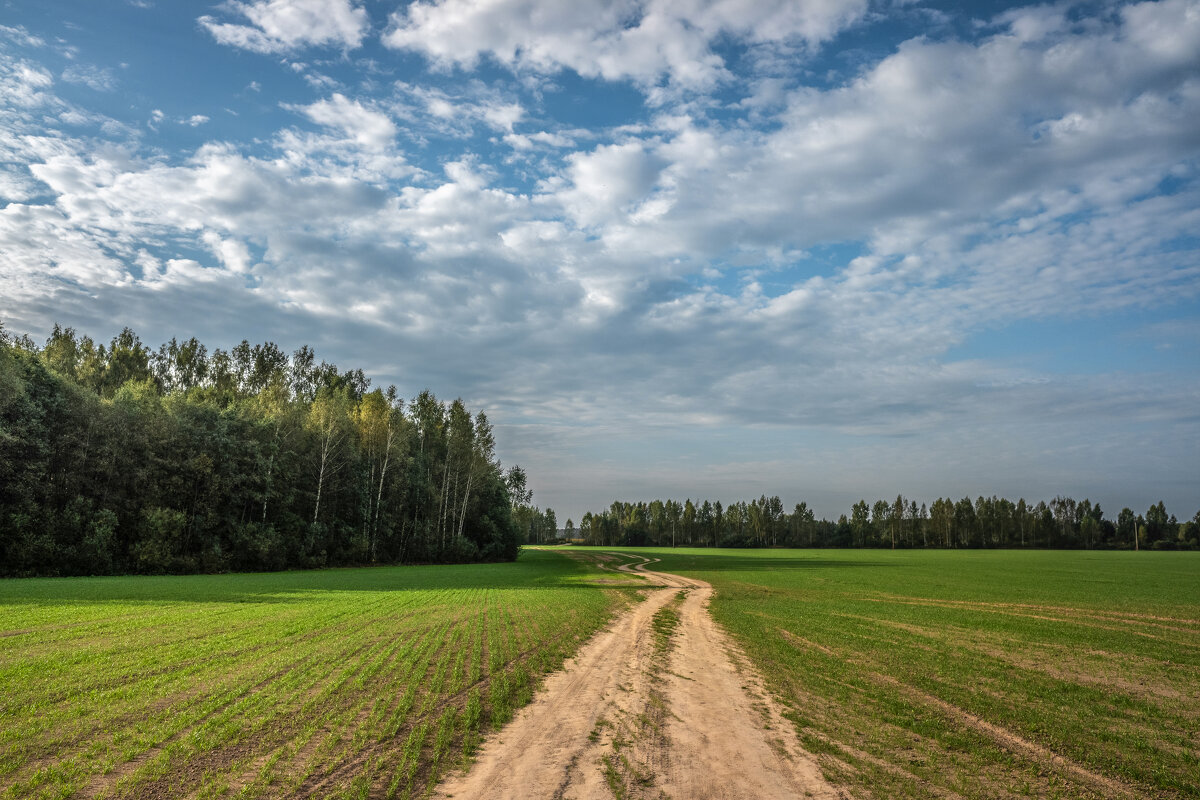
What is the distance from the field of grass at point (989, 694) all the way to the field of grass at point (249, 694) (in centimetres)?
633

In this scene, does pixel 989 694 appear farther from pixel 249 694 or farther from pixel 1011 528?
pixel 1011 528

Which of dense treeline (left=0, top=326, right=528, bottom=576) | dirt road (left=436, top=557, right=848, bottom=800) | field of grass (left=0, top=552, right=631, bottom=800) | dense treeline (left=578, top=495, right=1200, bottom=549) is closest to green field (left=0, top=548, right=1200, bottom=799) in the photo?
field of grass (left=0, top=552, right=631, bottom=800)

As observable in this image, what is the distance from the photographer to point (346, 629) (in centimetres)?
1828

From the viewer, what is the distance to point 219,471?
51.1m

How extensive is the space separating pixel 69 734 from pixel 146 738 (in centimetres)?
113

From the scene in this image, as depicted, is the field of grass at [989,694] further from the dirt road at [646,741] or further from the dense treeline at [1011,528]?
the dense treeline at [1011,528]

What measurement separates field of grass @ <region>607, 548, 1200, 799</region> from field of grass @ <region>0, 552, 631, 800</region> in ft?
20.8

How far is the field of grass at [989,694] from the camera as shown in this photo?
28.7 feet

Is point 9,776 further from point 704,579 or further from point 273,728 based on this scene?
point 704,579

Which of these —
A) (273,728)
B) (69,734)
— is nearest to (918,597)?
(273,728)

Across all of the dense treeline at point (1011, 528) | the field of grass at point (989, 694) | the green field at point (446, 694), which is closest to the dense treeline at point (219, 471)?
the green field at point (446, 694)

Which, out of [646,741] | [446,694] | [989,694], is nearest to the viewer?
[646,741]

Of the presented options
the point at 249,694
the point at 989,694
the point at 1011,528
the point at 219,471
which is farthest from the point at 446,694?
the point at 1011,528

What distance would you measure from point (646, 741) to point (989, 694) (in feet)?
29.3
